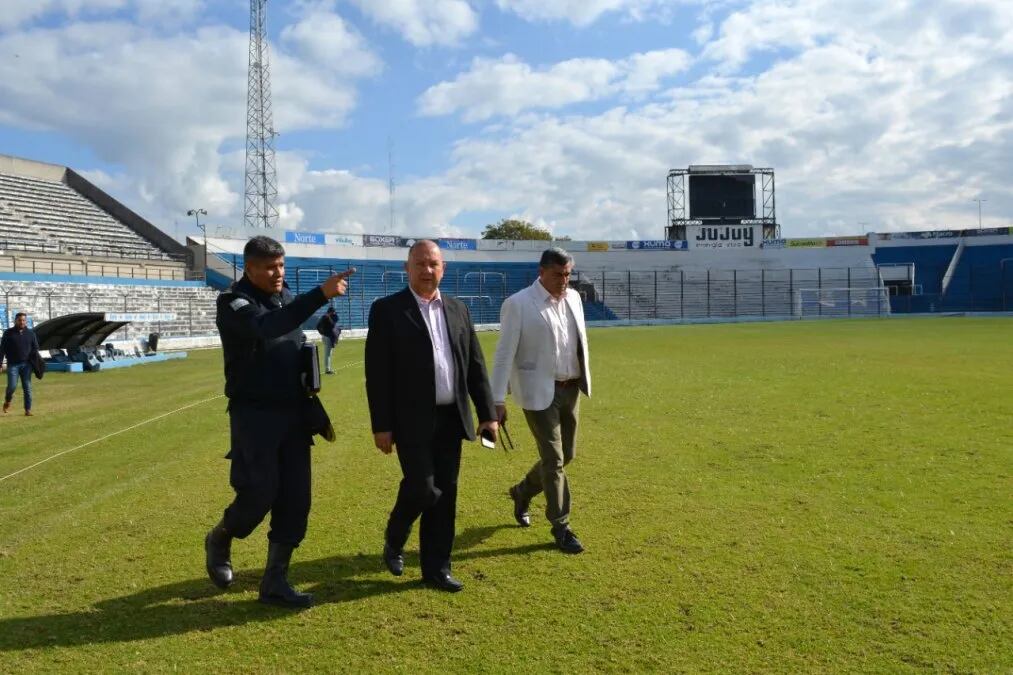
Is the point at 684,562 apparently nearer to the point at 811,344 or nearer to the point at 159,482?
the point at 159,482

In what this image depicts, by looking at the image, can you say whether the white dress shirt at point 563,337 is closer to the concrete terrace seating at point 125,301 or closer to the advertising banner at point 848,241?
the concrete terrace seating at point 125,301

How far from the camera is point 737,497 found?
626 centimetres

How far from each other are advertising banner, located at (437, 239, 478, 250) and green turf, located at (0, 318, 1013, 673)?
5713cm

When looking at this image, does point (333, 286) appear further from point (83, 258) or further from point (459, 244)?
point (459, 244)

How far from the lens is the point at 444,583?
4.46m

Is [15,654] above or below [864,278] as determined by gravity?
below

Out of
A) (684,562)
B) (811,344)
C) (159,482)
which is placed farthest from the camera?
(811,344)

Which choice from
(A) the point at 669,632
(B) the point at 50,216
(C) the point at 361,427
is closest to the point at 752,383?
(C) the point at 361,427

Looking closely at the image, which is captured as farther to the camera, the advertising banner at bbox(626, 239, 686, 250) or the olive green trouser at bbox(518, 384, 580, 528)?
the advertising banner at bbox(626, 239, 686, 250)

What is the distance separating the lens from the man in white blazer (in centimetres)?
512

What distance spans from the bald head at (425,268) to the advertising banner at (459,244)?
205 ft

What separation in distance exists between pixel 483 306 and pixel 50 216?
2788cm

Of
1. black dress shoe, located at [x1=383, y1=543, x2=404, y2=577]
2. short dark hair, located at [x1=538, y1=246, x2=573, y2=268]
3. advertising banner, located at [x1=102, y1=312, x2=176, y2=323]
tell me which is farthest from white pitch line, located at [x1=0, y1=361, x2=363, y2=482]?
advertising banner, located at [x1=102, y1=312, x2=176, y2=323]

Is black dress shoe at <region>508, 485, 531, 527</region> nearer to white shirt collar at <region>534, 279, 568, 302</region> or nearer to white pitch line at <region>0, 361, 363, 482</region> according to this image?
white shirt collar at <region>534, 279, 568, 302</region>
